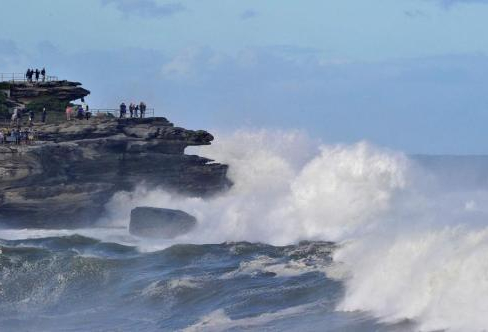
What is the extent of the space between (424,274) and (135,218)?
2344 cm

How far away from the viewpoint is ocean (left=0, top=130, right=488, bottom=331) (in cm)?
2894

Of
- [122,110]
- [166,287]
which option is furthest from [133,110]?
[166,287]

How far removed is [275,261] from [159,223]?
1040 cm

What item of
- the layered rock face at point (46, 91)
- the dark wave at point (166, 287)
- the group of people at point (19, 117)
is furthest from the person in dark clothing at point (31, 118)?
the dark wave at point (166, 287)

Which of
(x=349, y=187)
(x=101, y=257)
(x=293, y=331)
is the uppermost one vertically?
(x=349, y=187)

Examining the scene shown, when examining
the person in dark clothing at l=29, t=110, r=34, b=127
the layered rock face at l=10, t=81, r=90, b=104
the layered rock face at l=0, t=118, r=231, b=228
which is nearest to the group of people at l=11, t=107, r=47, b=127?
the person in dark clothing at l=29, t=110, r=34, b=127

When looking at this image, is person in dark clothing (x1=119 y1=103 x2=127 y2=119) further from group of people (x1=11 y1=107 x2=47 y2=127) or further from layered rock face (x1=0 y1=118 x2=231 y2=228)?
group of people (x1=11 y1=107 x2=47 y2=127)

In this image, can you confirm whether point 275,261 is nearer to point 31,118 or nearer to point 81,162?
point 81,162

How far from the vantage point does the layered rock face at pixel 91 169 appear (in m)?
51.3

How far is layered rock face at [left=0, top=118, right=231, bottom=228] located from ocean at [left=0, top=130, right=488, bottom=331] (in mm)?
835

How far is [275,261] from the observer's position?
41.1m

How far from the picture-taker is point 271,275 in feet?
124

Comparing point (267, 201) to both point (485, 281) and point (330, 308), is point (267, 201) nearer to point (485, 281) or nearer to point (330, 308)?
point (330, 308)

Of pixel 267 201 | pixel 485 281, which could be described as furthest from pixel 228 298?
pixel 267 201
